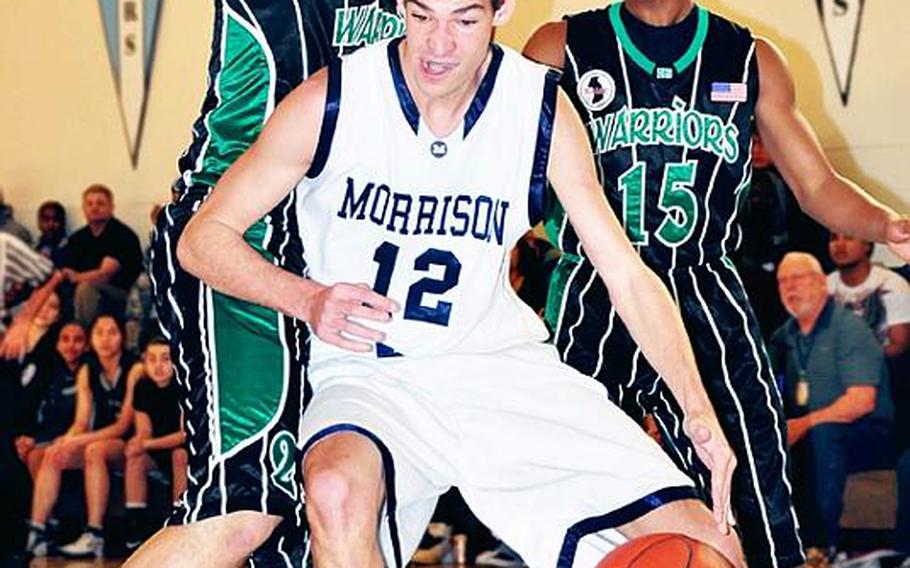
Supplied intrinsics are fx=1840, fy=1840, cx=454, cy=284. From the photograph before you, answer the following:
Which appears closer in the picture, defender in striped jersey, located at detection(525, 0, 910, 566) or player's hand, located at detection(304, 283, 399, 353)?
player's hand, located at detection(304, 283, 399, 353)

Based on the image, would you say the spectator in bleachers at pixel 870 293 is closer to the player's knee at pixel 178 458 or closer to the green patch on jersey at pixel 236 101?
the player's knee at pixel 178 458

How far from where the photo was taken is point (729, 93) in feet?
18.2

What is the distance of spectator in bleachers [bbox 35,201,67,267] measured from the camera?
1143cm

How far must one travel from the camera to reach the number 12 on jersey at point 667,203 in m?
5.43

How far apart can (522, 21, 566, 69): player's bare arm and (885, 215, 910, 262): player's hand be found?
3.63ft

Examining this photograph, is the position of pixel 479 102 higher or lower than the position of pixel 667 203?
higher

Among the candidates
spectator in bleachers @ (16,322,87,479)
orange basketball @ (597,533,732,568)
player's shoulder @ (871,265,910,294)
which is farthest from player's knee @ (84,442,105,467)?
orange basketball @ (597,533,732,568)

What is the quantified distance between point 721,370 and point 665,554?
1523 mm

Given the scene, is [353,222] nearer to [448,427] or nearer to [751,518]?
[448,427]

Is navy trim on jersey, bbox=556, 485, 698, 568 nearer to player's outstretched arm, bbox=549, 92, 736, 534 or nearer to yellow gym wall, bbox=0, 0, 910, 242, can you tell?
player's outstretched arm, bbox=549, 92, 736, 534

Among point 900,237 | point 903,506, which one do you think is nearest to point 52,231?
point 903,506

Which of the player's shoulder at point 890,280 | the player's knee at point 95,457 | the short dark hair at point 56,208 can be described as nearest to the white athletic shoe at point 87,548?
the player's knee at point 95,457

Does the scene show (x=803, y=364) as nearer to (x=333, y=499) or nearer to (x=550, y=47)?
(x=550, y=47)

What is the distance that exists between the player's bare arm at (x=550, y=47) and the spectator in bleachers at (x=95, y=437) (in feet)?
17.4
